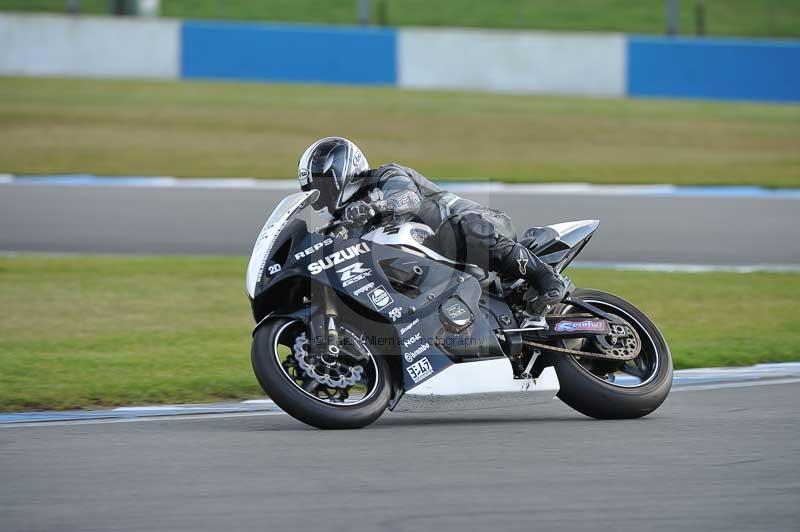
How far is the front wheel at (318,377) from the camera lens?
563 centimetres

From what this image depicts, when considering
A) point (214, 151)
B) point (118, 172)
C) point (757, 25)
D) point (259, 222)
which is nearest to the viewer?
point (259, 222)

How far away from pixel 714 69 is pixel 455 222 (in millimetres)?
19364

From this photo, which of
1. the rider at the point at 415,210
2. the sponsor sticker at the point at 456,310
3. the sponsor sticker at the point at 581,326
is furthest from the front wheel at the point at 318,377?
the sponsor sticker at the point at 581,326

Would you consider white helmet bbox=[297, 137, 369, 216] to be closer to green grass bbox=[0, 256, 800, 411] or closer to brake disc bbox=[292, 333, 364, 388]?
brake disc bbox=[292, 333, 364, 388]

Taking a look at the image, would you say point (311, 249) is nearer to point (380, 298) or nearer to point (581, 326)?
point (380, 298)

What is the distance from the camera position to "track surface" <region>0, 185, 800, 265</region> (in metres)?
12.0

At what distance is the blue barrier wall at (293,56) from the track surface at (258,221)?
31.9 feet

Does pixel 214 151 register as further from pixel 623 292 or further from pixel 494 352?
pixel 494 352

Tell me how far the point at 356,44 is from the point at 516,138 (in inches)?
227

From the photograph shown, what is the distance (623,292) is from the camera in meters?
10.0

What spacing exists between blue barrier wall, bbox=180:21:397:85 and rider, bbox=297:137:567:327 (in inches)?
727

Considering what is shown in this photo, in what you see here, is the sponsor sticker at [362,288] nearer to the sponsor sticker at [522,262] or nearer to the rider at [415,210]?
the rider at [415,210]

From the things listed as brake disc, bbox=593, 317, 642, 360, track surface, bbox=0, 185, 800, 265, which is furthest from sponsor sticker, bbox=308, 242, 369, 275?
track surface, bbox=0, 185, 800, 265

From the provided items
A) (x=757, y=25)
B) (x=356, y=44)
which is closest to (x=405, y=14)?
(x=356, y=44)
